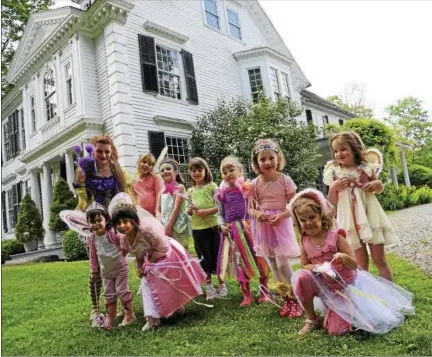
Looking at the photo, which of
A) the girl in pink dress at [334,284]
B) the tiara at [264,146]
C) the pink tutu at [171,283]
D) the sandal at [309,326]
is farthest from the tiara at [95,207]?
the sandal at [309,326]

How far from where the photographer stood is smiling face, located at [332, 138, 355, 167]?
1.93 metres

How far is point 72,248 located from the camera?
447 cm

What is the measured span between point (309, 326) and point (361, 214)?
62 cm

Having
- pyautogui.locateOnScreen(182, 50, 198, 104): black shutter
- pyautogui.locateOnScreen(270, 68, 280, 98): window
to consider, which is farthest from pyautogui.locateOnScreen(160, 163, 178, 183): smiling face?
pyautogui.locateOnScreen(270, 68, 280, 98): window

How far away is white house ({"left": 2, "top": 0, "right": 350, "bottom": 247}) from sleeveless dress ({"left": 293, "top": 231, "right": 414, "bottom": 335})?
3.73 metres

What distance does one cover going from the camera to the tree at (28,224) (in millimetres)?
A: 4673

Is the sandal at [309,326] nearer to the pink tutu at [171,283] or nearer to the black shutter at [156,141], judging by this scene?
the pink tutu at [171,283]

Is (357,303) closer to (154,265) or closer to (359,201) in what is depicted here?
(359,201)

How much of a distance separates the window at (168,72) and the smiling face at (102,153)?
465 centimetres

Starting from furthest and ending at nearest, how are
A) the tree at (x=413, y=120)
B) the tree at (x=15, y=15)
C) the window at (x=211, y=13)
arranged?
1. the window at (x=211, y=13)
2. the tree at (x=15, y=15)
3. the tree at (x=413, y=120)

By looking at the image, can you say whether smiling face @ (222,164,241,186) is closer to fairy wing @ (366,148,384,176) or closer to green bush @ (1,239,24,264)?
fairy wing @ (366,148,384,176)

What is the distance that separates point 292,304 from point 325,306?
0.25m

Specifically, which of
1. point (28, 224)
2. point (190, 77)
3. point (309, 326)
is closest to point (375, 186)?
point (309, 326)

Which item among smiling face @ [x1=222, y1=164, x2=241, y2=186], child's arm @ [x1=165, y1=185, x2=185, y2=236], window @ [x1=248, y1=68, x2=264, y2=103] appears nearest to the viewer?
smiling face @ [x1=222, y1=164, x2=241, y2=186]
